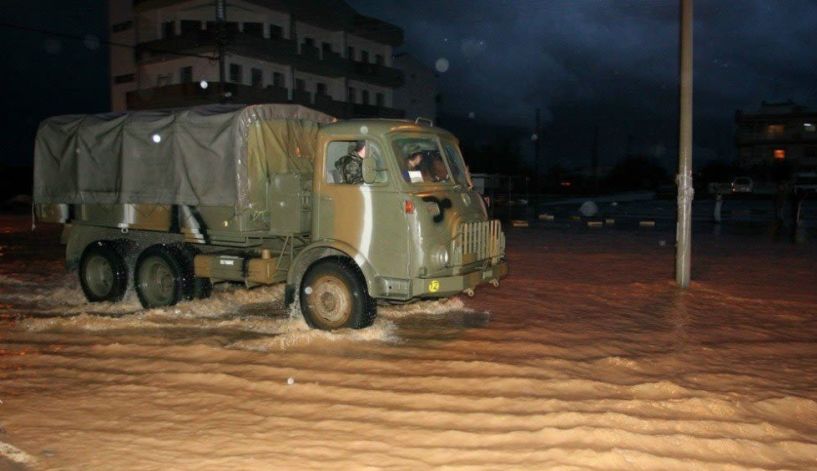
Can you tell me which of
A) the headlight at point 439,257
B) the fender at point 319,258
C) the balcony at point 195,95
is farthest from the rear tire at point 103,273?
the balcony at point 195,95

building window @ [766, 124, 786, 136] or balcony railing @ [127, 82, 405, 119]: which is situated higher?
building window @ [766, 124, 786, 136]

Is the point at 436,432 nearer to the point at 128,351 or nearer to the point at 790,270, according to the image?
the point at 128,351

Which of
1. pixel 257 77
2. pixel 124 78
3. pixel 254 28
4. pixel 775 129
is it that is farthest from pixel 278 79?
pixel 775 129

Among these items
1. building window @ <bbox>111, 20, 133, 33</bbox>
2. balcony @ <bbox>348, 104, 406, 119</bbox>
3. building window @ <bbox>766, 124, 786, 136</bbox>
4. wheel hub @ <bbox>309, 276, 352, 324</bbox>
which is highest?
building window @ <bbox>111, 20, 133, 33</bbox>

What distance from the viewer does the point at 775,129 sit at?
7806 centimetres

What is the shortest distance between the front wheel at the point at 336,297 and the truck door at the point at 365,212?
12.5 inches

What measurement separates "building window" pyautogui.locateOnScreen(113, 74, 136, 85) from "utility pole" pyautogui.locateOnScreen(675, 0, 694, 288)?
40.1m

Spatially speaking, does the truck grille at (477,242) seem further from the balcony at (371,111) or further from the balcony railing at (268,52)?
the balcony at (371,111)

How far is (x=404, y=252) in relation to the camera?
8570 mm

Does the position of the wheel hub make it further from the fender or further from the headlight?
the headlight

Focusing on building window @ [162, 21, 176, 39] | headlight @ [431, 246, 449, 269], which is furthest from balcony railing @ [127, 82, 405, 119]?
headlight @ [431, 246, 449, 269]

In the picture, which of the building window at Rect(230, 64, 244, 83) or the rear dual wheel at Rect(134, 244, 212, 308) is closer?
the rear dual wheel at Rect(134, 244, 212, 308)

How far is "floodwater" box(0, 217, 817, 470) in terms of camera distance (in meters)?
5.33

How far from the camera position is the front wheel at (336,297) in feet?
29.3
